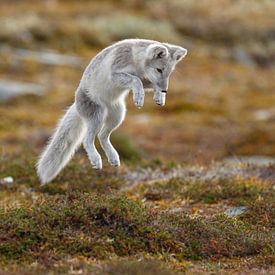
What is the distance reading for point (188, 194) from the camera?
48.8 feet

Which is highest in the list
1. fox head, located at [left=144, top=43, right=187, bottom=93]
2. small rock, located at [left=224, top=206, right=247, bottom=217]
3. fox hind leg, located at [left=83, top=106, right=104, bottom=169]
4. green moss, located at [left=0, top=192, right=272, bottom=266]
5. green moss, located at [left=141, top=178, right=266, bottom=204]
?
fox head, located at [left=144, top=43, right=187, bottom=93]

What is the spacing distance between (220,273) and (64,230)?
2.42 metres

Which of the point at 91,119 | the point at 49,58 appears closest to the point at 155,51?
the point at 91,119

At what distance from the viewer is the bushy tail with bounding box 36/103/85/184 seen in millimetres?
12539

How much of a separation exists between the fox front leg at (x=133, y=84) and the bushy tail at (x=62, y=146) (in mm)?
1388

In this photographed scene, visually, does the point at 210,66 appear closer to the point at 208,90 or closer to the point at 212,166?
the point at 208,90

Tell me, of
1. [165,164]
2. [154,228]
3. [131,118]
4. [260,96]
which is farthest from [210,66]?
[154,228]

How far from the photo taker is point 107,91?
40.4ft

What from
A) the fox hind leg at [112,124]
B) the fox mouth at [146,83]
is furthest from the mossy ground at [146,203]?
the fox mouth at [146,83]

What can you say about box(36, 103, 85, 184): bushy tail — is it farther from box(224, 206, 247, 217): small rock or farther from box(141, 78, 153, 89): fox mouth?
box(224, 206, 247, 217): small rock

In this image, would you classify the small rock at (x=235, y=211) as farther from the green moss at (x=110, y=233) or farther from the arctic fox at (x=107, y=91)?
the arctic fox at (x=107, y=91)

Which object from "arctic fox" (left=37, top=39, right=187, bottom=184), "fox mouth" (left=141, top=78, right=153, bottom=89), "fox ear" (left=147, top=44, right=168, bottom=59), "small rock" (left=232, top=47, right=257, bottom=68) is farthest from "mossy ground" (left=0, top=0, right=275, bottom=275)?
"small rock" (left=232, top=47, right=257, bottom=68)

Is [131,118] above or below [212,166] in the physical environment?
below

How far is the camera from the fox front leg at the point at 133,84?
37.1 ft
